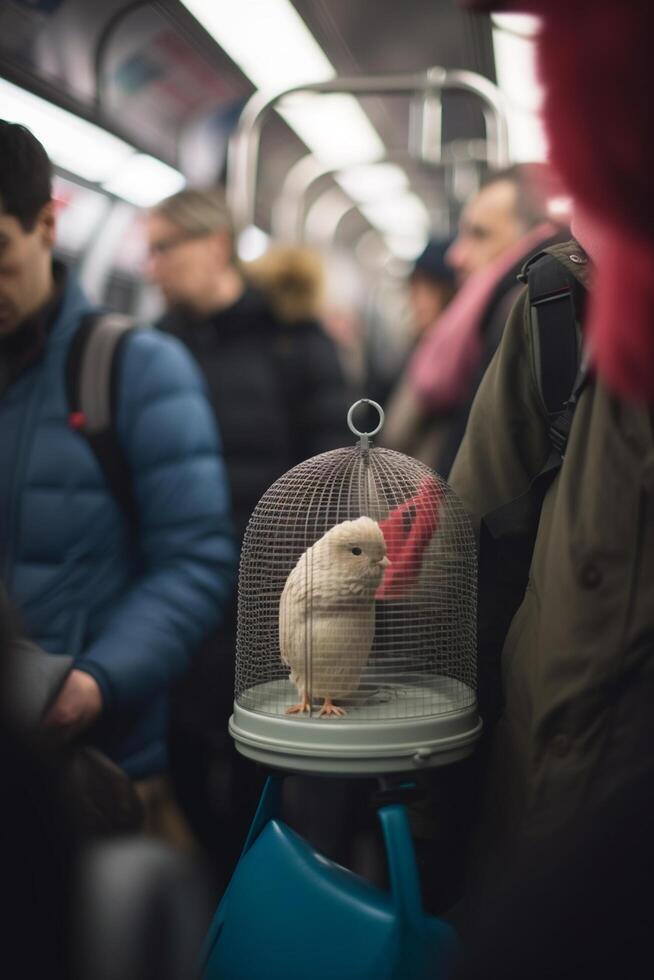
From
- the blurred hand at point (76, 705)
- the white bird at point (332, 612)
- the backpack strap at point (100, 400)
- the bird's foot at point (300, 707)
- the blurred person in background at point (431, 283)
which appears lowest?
the blurred hand at point (76, 705)

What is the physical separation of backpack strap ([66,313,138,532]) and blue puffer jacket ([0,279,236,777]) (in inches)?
0.6

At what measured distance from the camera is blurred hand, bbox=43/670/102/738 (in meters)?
1.62

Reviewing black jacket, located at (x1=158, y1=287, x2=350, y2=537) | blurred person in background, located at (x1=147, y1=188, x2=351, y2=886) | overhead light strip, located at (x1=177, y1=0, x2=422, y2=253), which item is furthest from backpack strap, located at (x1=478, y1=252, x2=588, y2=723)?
overhead light strip, located at (x1=177, y1=0, x2=422, y2=253)

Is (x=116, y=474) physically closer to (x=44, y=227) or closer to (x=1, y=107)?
(x=44, y=227)

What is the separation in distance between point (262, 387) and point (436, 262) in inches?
40.2

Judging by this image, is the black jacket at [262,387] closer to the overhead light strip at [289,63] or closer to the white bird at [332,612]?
the overhead light strip at [289,63]

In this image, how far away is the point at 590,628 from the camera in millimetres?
1125

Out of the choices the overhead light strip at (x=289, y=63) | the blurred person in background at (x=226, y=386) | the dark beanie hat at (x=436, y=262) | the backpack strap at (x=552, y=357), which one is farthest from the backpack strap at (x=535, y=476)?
the overhead light strip at (x=289, y=63)

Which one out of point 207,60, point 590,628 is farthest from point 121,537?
point 207,60

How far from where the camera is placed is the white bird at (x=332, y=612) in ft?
4.17

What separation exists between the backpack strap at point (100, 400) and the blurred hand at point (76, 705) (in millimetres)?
327

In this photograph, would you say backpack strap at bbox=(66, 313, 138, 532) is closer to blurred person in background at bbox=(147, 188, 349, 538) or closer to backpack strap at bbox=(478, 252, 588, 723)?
backpack strap at bbox=(478, 252, 588, 723)

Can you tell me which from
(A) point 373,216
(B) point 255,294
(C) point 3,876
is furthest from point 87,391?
(A) point 373,216

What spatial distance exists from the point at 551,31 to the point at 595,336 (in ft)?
0.94
